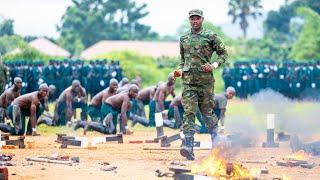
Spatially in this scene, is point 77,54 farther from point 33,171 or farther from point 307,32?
point 33,171

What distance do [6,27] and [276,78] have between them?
1621 cm

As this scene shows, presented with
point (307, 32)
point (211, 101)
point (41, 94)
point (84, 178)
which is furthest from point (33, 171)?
point (307, 32)

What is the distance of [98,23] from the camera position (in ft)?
222

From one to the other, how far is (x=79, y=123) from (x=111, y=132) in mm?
1202

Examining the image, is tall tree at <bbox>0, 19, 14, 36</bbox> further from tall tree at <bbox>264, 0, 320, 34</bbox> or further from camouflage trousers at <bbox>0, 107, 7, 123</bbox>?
tall tree at <bbox>264, 0, 320, 34</bbox>

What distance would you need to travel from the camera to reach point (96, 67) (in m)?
30.2

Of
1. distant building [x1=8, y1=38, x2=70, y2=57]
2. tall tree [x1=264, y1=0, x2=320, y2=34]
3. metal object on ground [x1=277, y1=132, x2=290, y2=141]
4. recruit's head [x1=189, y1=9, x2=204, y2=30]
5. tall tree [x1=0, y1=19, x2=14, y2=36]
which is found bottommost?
metal object on ground [x1=277, y1=132, x2=290, y2=141]

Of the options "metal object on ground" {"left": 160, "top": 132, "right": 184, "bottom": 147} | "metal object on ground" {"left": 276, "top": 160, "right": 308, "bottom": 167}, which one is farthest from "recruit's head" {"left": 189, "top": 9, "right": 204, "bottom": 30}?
"metal object on ground" {"left": 160, "top": 132, "right": 184, "bottom": 147}

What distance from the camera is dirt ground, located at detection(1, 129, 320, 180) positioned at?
10.3 metres

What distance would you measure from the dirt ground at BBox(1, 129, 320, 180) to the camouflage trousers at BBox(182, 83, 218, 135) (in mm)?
544

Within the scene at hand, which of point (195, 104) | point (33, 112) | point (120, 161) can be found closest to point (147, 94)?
point (33, 112)

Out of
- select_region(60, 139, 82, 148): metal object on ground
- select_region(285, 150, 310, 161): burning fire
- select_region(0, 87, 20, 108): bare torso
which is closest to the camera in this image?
select_region(285, 150, 310, 161): burning fire

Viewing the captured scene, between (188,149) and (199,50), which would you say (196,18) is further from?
(188,149)

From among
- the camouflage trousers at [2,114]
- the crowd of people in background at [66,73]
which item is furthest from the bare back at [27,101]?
the crowd of people in background at [66,73]
